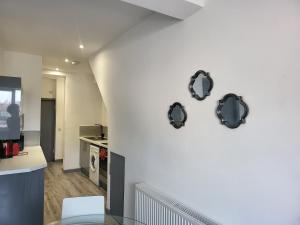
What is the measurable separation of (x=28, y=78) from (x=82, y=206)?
134 inches

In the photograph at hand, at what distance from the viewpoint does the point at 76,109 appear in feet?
A: 18.6

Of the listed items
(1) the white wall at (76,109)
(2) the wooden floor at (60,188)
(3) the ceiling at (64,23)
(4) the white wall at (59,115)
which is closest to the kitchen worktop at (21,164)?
(2) the wooden floor at (60,188)

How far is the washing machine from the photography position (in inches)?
183

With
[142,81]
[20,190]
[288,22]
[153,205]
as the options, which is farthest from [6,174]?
[288,22]

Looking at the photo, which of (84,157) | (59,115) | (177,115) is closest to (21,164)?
(177,115)

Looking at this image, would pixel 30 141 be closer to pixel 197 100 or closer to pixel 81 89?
pixel 81 89

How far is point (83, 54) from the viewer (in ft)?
13.4

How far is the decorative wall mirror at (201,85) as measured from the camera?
1.72 meters

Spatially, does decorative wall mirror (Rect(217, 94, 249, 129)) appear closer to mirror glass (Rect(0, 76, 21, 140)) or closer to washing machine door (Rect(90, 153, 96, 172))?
mirror glass (Rect(0, 76, 21, 140))

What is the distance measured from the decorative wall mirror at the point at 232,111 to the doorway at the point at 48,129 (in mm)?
6087

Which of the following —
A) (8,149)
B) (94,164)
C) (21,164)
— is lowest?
(94,164)

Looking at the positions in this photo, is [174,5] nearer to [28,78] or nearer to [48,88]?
[28,78]

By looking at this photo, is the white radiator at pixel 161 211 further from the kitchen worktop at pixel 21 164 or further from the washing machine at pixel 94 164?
the washing machine at pixel 94 164

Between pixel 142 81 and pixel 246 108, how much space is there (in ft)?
4.61
